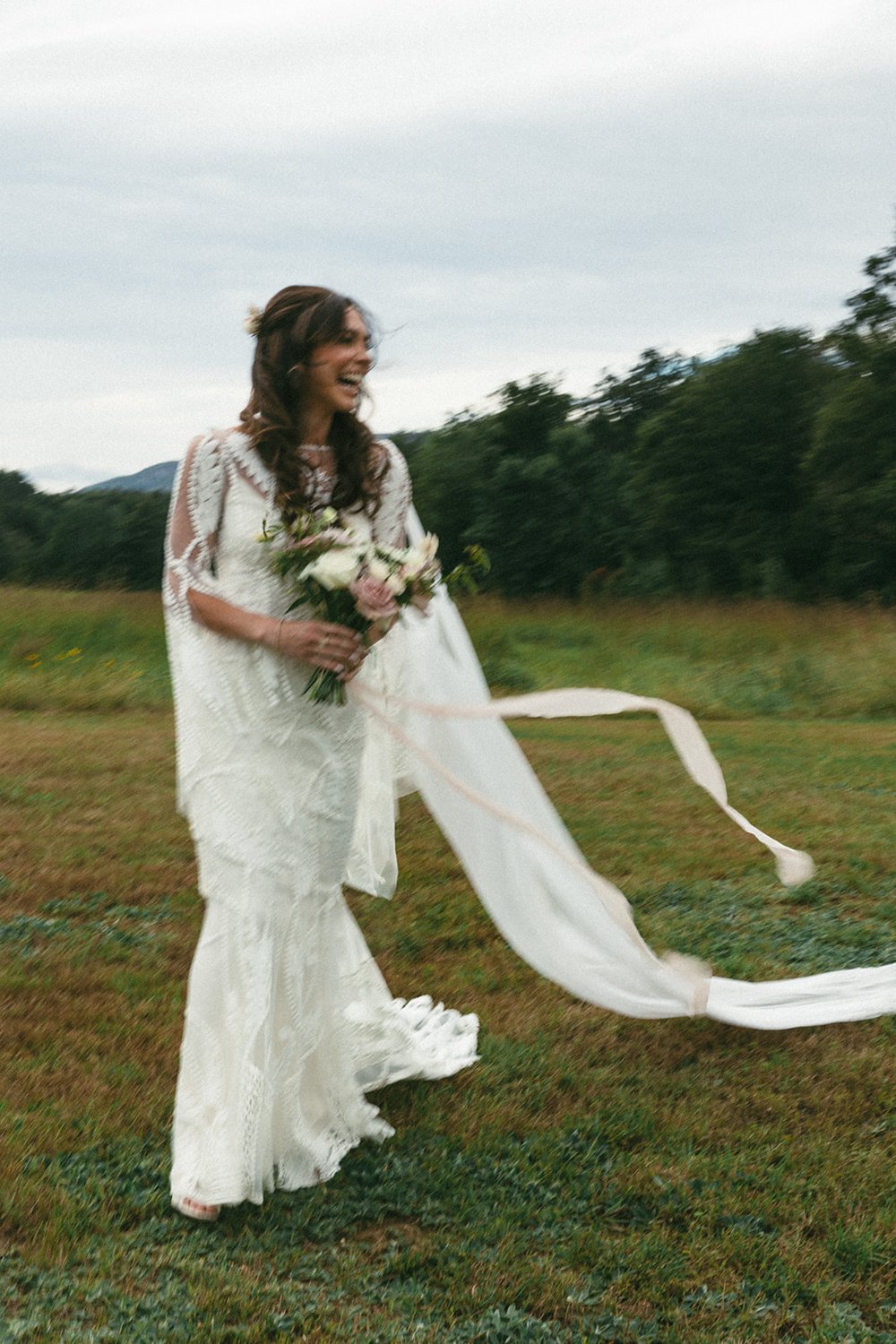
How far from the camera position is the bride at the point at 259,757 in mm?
3838

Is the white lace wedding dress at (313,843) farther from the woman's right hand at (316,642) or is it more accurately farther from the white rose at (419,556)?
the white rose at (419,556)

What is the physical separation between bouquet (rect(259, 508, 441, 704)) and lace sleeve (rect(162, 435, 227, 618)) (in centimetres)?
18

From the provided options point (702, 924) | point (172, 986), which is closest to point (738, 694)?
point (702, 924)

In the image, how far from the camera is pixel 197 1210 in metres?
3.76

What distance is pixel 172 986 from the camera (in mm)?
5629

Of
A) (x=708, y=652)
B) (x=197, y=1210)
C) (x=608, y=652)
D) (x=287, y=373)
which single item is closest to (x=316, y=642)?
(x=287, y=373)

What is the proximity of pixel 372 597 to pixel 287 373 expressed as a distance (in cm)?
72

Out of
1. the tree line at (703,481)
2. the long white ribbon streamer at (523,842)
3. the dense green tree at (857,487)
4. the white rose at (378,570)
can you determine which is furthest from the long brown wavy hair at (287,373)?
the dense green tree at (857,487)

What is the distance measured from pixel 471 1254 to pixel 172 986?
7.67 ft

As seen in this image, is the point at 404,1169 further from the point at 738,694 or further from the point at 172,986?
the point at 738,694

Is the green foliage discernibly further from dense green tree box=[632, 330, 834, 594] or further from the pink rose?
the pink rose

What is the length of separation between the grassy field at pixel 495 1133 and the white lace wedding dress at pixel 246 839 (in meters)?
0.22

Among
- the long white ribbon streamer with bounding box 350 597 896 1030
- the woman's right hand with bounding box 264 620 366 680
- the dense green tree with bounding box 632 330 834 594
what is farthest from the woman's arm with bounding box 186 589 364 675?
the dense green tree with bounding box 632 330 834 594

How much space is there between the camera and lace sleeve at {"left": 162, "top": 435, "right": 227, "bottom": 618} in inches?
151
